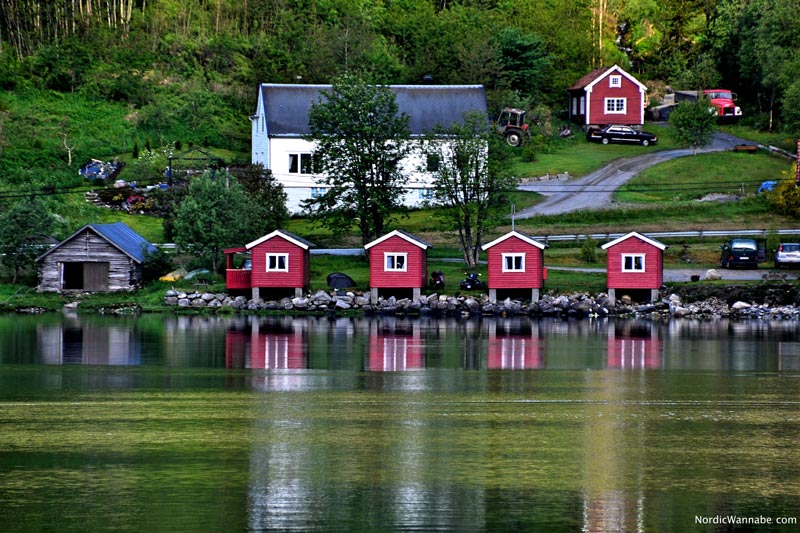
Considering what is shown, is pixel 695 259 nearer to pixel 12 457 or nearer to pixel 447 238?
pixel 447 238

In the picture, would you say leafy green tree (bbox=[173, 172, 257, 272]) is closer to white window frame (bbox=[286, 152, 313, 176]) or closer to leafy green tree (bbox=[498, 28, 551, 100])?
white window frame (bbox=[286, 152, 313, 176])

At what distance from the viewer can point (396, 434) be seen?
2912 cm

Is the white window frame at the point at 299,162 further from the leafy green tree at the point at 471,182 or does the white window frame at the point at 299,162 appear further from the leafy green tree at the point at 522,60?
the leafy green tree at the point at 522,60

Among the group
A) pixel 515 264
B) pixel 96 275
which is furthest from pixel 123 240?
pixel 515 264

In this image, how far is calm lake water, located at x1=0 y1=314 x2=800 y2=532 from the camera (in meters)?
22.1

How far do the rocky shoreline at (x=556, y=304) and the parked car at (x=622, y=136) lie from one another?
3242 cm

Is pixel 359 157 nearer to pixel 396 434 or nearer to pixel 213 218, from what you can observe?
pixel 213 218

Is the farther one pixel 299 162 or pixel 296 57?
pixel 296 57

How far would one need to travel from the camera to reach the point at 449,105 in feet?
278

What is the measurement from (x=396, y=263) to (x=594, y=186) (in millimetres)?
22036

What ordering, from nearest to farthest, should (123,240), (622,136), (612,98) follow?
(123,240) < (622,136) < (612,98)

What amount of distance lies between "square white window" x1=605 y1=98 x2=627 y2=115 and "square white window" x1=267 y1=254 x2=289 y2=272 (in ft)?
132

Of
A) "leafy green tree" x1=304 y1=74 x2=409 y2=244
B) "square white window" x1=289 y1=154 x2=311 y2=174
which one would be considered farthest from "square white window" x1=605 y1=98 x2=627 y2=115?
"leafy green tree" x1=304 y1=74 x2=409 y2=244

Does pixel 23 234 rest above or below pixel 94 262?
above
